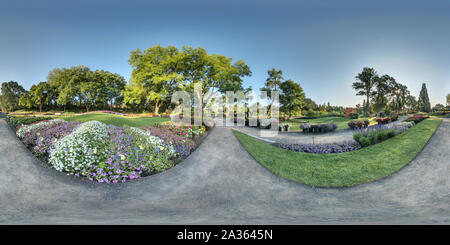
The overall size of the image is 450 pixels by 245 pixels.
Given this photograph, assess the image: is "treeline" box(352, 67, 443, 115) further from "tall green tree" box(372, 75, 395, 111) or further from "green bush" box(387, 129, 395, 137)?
"green bush" box(387, 129, 395, 137)

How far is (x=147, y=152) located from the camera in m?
4.91

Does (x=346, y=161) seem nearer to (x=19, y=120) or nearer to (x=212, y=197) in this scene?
(x=212, y=197)

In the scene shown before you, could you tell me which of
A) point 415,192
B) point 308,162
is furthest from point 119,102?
point 415,192

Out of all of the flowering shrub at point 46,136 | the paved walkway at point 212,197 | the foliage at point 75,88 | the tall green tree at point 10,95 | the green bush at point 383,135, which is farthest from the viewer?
the foliage at point 75,88

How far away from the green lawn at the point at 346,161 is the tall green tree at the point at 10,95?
9.09 meters

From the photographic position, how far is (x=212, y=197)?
3.67m

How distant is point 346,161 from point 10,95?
12.3 metres

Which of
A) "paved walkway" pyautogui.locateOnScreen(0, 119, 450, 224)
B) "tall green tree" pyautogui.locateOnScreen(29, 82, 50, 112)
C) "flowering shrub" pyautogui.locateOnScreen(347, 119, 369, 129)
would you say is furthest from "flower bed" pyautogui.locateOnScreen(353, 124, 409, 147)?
"tall green tree" pyautogui.locateOnScreen(29, 82, 50, 112)

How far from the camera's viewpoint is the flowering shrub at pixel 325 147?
6.58 metres

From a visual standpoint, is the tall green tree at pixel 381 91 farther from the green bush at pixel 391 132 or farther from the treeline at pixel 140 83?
the treeline at pixel 140 83

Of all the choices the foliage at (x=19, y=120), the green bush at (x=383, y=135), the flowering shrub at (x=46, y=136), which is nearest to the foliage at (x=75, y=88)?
the foliage at (x=19, y=120)

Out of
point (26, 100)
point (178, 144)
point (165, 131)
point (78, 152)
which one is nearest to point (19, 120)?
point (26, 100)

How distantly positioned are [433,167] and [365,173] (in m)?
2.15

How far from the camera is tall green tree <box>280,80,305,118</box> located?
14.2 meters
